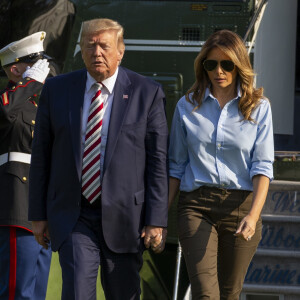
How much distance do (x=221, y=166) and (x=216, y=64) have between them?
1.71 feet

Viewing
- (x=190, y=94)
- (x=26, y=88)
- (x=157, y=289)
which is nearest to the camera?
(x=190, y=94)

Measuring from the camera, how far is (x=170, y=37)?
19.3 ft

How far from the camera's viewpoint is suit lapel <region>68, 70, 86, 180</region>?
11.9ft

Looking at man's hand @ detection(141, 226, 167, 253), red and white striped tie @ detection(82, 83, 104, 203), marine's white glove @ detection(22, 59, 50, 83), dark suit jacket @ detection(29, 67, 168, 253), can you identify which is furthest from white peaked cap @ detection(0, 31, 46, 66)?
man's hand @ detection(141, 226, 167, 253)

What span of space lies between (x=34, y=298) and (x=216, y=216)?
4.88ft

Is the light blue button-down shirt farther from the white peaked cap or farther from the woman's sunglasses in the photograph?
the white peaked cap

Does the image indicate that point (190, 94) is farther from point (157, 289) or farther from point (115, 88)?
point (157, 289)

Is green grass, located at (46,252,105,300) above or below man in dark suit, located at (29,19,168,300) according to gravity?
below

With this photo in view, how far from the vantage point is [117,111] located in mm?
3668

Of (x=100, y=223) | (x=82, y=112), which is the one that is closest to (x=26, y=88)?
(x=82, y=112)

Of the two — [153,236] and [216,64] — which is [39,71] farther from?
[153,236]

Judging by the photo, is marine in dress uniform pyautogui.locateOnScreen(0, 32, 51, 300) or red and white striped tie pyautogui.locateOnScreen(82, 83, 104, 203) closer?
red and white striped tie pyautogui.locateOnScreen(82, 83, 104, 203)

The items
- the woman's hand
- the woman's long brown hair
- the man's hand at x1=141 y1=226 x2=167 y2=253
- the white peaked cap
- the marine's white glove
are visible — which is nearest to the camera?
the woman's hand

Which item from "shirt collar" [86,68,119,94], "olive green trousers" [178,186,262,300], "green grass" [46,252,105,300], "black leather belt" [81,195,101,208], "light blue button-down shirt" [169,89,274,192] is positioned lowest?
"green grass" [46,252,105,300]
